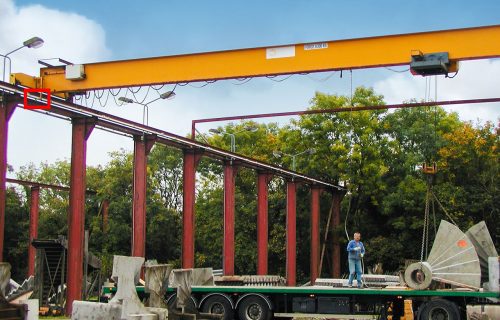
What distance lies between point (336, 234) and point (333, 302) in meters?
25.9

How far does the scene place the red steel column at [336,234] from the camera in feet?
145

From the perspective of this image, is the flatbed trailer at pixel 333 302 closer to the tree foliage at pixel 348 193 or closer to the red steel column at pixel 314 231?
the tree foliage at pixel 348 193

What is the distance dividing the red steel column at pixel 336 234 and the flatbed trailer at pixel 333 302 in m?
25.4

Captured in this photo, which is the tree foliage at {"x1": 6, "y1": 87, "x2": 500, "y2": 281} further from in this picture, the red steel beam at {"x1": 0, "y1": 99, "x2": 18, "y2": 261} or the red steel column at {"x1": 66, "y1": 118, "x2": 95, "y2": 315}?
the red steel beam at {"x1": 0, "y1": 99, "x2": 18, "y2": 261}

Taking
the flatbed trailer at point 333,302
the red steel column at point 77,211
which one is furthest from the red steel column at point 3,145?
the flatbed trailer at point 333,302

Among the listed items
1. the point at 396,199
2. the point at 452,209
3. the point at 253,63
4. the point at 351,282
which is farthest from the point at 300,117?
the point at 351,282

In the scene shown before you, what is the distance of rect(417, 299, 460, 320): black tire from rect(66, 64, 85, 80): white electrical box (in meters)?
12.9

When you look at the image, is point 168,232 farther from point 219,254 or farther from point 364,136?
point 364,136

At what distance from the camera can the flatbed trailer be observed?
17344 mm

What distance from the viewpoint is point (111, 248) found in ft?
165

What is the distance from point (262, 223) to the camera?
35.5m

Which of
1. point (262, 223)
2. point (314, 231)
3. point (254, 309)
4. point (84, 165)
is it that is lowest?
point (254, 309)

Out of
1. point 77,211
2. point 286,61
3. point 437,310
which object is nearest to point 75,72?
point 77,211

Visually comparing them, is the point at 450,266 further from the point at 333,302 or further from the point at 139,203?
the point at 139,203
